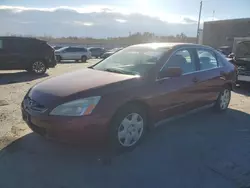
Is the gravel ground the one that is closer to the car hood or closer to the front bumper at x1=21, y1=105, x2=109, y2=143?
the front bumper at x1=21, y1=105, x2=109, y2=143

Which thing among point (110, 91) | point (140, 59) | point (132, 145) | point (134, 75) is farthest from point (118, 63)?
point (132, 145)

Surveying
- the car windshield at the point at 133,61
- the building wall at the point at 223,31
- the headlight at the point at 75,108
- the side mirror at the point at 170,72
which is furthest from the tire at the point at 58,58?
the building wall at the point at 223,31

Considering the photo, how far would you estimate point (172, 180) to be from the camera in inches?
122

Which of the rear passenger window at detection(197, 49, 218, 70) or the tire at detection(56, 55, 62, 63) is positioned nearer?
the rear passenger window at detection(197, 49, 218, 70)

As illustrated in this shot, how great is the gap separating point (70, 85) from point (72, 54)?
893 inches

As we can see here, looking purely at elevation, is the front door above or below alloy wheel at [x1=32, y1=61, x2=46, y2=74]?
above

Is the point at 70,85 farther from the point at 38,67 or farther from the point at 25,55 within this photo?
the point at 38,67

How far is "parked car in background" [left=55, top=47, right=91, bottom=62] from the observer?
984 inches

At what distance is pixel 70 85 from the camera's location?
3650mm

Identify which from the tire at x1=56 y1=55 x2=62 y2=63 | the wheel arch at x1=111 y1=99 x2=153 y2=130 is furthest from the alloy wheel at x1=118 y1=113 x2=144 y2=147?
the tire at x1=56 y1=55 x2=62 y2=63

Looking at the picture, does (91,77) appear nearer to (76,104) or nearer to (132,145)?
(76,104)

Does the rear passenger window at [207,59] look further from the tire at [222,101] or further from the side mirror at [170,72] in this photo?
the side mirror at [170,72]

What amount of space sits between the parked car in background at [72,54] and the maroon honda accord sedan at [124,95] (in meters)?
21.1

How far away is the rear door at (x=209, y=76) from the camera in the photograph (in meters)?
4.93
